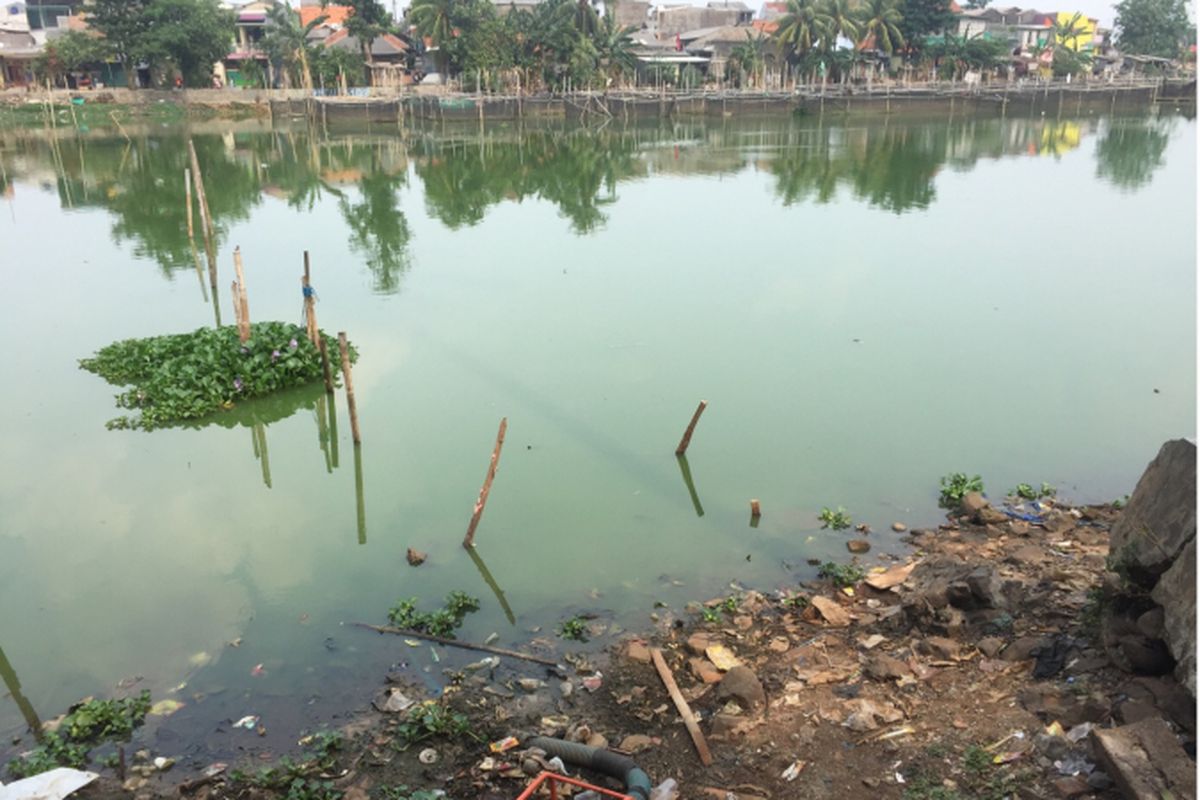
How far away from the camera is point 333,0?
184ft

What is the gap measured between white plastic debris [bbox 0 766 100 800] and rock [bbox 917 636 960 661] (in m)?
5.15

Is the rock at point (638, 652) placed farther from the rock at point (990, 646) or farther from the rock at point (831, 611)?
the rock at point (990, 646)

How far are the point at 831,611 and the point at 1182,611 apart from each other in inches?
96.9

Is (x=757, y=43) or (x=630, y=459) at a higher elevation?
(x=757, y=43)

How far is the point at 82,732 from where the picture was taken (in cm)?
559

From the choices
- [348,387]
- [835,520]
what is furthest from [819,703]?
[348,387]

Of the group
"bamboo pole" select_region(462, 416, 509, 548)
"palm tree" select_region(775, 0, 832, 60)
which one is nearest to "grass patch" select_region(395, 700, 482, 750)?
"bamboo pole" select_region(462, 416, 509, 548)

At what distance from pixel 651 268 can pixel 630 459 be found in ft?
26.4

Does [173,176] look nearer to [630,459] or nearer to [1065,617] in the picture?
[630,459]

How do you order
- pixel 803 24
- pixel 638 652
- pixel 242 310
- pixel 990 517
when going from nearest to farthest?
pixel 638 652 → pixel 990 517 → pixel 242 310 → pixel 803 24

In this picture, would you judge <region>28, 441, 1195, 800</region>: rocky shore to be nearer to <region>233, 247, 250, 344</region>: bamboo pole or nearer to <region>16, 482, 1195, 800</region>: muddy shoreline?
<region>16, 482, 1195, 800</region>: muddy shoreline

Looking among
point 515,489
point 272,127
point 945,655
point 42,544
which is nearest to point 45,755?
point 42,544

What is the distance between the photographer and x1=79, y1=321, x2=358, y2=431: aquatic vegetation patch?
10555mm

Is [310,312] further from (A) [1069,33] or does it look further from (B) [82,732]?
(A) [1069,33]
